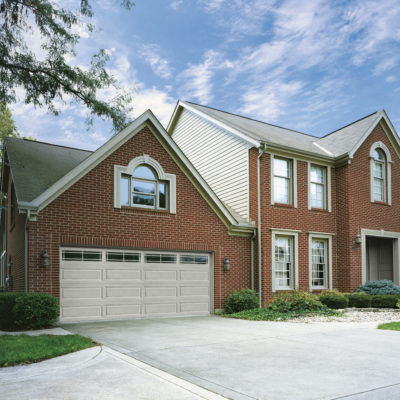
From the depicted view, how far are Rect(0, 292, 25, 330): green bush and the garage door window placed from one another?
1.82 meters

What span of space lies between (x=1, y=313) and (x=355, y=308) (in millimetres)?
12174

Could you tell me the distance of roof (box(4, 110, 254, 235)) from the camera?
12250 mm

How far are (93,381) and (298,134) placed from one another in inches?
754

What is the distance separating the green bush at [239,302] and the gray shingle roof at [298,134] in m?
6.00

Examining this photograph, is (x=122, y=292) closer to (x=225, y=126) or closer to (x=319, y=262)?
(x=225, y=126)

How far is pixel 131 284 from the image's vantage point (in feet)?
44.2

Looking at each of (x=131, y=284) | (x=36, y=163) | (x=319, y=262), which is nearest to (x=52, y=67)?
(x=36, y=163)

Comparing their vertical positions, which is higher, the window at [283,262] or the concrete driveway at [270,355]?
the window at [283,262]

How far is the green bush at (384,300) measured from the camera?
54.7 ft

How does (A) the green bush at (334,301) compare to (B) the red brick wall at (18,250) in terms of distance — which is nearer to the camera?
(B) the red brick wall at (18,250)

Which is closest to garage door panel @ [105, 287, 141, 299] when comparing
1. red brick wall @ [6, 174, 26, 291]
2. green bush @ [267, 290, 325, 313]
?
red brick wall @ [6, 174, 26, 291]

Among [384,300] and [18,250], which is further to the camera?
[384,300]

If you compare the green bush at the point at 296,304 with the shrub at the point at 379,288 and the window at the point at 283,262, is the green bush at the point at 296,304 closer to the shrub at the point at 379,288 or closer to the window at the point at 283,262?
the window at the point at 283,262

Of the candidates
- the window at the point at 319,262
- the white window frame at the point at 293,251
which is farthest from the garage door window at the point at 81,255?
the window at the point at 319,262
